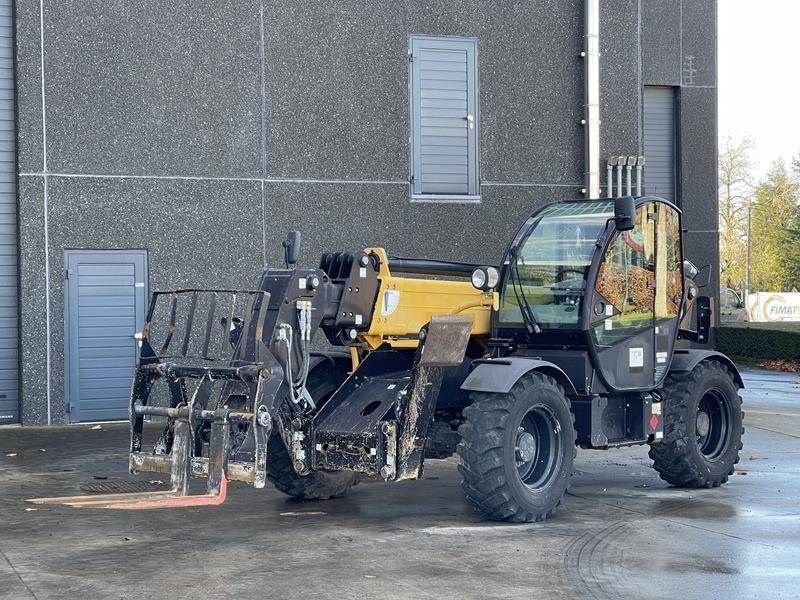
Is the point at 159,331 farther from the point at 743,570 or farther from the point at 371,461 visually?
the point at 743,570

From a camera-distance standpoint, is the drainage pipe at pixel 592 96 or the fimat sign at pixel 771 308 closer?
the drainage pipe at pixel 592 96

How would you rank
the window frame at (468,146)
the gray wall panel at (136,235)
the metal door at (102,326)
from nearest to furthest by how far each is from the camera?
the gray wall panel at (136,235) → the metal door at (102,326) → the window frame at (468,146)

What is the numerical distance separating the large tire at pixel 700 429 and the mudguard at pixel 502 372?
1.70 m

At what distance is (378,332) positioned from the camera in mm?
10328

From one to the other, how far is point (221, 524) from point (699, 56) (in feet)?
58.4

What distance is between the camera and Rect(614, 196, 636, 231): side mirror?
1058 cm

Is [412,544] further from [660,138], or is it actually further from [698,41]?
[698,41]

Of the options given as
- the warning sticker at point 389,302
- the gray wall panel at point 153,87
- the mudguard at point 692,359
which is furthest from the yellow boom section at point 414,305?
the gray wall panel at point 153,87

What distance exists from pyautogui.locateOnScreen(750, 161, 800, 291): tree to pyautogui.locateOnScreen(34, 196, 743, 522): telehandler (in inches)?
2039

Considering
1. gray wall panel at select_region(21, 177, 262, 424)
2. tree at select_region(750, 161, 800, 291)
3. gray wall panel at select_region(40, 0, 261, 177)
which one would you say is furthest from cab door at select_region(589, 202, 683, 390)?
tree at select_region(750, 161, 800, 291)

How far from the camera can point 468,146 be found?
17672 millimetres

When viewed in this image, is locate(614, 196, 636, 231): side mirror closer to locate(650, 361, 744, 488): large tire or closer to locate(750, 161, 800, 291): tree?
locate(650, 361, 744, 488): large tire

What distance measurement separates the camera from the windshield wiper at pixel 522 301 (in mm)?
10922

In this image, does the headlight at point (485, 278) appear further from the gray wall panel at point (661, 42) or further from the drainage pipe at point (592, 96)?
the gray wall panel at point (661, 42)
